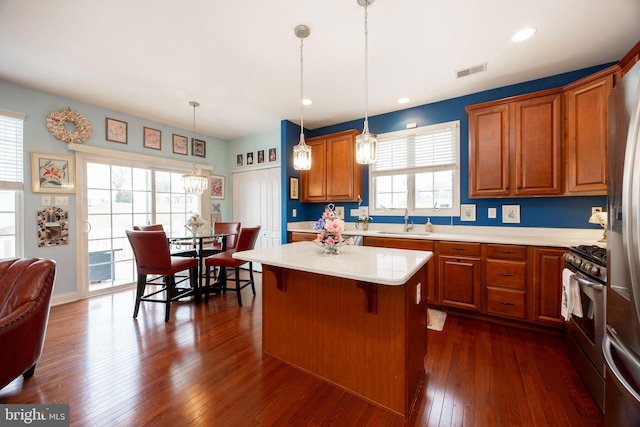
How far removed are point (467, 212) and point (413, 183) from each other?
2.71 ft

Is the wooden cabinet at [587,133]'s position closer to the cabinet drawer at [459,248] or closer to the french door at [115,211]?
the cabinet drawer at [459,248]

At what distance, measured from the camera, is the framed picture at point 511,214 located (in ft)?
9.93

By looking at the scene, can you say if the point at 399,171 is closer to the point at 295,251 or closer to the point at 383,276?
the point at 295,251

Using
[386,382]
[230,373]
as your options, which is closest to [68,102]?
[230,373]

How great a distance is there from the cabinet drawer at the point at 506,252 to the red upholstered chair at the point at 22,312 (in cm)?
390

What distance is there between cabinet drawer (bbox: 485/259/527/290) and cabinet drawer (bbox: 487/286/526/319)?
2.8 inches

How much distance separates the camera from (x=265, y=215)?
4973 millimetres

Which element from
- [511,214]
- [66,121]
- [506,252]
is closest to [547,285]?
[506,252]

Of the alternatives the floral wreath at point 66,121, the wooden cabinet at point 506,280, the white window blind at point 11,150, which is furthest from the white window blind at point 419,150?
the white window blind at point 11,150

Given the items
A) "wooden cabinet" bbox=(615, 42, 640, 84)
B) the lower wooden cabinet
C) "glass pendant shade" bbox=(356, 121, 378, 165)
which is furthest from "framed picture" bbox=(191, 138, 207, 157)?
"wooden cabinet" bbox=(615, 42, 640, 84)

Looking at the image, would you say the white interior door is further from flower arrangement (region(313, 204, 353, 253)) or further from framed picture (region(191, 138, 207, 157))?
flower arrangement (region(313, 204, 353, 253))

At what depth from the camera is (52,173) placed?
325 centimetres

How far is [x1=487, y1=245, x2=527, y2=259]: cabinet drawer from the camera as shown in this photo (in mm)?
2568

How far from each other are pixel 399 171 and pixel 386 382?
9.66ft
